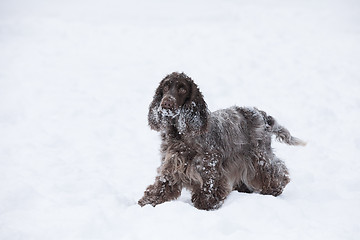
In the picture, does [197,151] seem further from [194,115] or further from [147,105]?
[147,105]

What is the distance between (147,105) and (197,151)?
4830mm

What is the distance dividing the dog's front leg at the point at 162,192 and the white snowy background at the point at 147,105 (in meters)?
0.22

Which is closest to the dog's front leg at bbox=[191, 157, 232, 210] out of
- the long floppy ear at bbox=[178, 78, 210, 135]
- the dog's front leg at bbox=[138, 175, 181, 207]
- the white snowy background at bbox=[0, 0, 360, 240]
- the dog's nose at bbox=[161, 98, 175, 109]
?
the white snowy background at bbox=[0, 0, 360, 240]

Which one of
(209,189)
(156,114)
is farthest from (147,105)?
(209,189)

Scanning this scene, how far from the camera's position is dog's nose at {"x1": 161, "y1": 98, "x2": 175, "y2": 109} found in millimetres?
4562

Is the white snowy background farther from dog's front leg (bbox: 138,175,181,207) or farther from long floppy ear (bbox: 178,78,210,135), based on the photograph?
long floppy ear (bbox: 178,78,210,135)

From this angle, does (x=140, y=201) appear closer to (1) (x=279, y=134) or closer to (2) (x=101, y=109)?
(1) (x=279, y=134)

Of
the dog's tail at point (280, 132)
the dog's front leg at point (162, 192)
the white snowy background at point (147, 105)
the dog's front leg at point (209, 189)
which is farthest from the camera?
the dog's tail at point (280, 132)

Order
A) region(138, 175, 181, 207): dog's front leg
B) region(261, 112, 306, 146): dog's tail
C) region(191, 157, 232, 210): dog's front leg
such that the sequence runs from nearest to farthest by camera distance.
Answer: region(191, 157, 232, 210): dog's front leg, region(138, 175, 181, 207): dog's front leg, region(261, 112, 306, 146): dog's tail

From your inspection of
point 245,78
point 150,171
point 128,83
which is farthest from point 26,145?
point 245,78

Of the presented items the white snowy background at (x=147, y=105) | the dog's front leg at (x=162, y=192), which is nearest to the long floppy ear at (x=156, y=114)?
the dog's front leg at (x=162, y=192)

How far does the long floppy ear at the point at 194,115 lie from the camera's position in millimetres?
4598

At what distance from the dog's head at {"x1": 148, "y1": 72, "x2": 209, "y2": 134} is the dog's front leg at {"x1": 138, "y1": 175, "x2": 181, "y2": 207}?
2.08 ft

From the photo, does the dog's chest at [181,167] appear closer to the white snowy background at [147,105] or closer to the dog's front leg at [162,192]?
the dog's front leg at [162,192]
